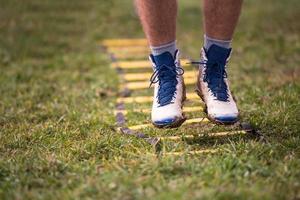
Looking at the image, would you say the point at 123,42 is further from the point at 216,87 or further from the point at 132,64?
the point at 216,87

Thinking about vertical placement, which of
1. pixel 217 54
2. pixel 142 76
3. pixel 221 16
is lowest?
pixel 142 76

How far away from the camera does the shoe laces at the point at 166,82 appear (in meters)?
3.02

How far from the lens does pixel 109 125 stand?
344cm

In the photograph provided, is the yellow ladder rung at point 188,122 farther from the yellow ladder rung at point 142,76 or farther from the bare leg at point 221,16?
the yellow ladder rung at point 142,76

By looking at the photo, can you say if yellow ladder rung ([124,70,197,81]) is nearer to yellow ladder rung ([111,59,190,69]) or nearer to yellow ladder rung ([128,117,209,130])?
yellow ladder rung ([111,59,190,69])

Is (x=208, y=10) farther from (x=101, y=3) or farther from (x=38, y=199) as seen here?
(x=101, y=3)

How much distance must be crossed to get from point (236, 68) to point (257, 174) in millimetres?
2712

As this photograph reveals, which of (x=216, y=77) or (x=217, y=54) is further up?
(x=217, y=54)

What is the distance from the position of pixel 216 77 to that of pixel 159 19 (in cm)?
50

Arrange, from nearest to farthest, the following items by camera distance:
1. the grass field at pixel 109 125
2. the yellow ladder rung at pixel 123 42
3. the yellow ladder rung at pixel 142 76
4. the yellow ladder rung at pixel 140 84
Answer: the grass field at pixel 109 125, the yellow ladder rung at pixel 140 84, the yellow ladder rung at pixel 142 76, the yellow ladder rung at pixel 123 42

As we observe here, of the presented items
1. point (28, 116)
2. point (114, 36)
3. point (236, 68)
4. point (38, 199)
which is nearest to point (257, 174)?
point (38, 199)

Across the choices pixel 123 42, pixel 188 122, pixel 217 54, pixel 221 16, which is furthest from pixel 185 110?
pixel 123 42

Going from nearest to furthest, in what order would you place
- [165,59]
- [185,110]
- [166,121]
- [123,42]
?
[166,121] → [165,59] → [185,110] → [123,42]

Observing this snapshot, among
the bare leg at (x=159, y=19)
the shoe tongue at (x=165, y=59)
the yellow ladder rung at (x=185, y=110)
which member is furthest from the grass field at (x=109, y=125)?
the bare leg at (x=159, y=19)
